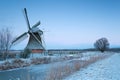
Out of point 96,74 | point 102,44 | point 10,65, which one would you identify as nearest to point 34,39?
point 10,65

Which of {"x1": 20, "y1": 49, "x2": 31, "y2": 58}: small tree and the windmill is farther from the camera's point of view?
the windmill

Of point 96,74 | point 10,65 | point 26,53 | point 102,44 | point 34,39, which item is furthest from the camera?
point 102,44

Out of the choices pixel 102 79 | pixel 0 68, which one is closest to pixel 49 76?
pixel 102 79

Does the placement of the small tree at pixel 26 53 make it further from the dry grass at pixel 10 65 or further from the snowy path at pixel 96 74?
the snowy path at pixel 96 74

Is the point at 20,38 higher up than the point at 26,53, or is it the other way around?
the point at 20,38

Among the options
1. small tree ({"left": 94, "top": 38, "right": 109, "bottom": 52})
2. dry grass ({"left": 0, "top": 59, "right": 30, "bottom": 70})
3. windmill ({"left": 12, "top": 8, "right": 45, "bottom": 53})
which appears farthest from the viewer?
small tree ({"left": 94, "top": 38, "right": 109, "bottom": 52})

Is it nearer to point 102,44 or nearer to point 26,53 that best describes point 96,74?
point 26,53

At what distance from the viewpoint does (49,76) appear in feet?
29.6

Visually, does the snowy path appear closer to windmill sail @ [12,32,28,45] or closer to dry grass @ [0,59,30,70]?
dry grass @ [0,59,30,70]

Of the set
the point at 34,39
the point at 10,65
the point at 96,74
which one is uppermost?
the point at 34,39

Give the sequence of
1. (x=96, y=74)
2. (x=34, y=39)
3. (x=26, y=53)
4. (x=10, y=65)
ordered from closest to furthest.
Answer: (x=96, y=74)
(x=10, y=65)
(x=26, y=53)
(x=34, y=39)

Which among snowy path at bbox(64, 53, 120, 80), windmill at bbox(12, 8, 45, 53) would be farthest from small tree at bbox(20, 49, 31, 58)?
snowy path at bbox(64, 53, 120, 80)

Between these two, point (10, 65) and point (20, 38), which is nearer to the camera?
point (10, 65)

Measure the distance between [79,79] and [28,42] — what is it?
25868 millimetres
